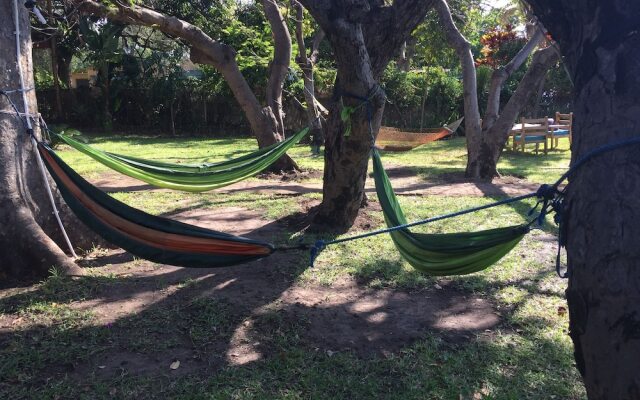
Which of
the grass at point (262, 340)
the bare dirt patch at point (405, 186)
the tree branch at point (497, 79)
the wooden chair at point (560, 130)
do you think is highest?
the tree branch at point (497, 79)

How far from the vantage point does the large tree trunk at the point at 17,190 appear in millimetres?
2846

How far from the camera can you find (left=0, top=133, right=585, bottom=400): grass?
2.05 metres

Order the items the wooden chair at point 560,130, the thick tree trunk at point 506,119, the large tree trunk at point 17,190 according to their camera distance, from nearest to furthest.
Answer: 1. the large tree trunk at point 17,190
2. the thick tree trunk at point 506,119
3. the wooden chair at point 560,130

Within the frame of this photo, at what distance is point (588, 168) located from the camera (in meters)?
1.34

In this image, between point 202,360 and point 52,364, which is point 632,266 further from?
point 52,364

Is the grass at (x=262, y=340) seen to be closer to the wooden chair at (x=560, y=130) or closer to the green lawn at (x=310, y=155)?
the green lawn at (x=310, y=155)

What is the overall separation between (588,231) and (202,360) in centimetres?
162

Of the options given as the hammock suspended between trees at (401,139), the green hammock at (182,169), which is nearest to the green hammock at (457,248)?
the green hammock at (182,169)

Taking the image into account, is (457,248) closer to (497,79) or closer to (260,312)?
(260,312)

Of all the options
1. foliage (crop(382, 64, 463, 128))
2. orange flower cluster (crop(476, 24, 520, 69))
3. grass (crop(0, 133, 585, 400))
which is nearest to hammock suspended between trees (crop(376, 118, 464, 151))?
foliage (crop(382, 64, 463, 128))

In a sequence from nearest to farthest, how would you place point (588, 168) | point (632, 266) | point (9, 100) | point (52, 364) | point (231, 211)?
1. point (632, 266)
2. point (588, 168)
3. point (52, 364)
4. point (9, 100)
5. point (231, 211)

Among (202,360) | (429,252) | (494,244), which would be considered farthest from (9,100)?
(494,244)

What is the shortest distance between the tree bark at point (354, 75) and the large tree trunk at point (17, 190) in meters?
1.72

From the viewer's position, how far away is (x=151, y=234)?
8.02ft
